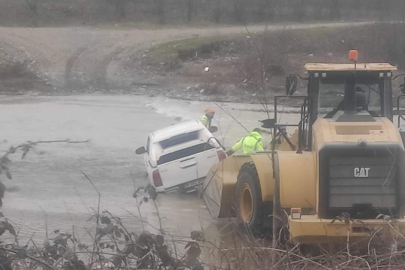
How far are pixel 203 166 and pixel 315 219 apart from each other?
538 cm

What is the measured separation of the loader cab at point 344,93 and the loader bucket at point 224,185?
126 centimetres

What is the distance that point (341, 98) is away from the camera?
9258mm

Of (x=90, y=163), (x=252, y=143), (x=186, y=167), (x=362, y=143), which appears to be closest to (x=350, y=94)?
(x=362, y=143)

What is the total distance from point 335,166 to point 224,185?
2.51 meters

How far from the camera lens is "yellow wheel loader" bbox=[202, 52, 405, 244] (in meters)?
8.24

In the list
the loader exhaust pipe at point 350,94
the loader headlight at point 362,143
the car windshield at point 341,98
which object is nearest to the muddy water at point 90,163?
the car windshield at point 341,98

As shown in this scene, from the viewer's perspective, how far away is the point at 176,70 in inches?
1610

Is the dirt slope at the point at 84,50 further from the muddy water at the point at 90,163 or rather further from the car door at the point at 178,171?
the car door at the point at 178,171

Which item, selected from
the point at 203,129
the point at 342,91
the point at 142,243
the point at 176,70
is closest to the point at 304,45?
the point at 176,70

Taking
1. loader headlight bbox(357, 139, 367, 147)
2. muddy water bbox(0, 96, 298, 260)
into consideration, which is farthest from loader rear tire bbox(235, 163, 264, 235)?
loader headlight bbox(357, 139, 367, 147)

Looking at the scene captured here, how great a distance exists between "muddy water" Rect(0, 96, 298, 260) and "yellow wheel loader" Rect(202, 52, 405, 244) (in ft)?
2.25

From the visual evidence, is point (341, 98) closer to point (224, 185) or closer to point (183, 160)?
point (224, 185)

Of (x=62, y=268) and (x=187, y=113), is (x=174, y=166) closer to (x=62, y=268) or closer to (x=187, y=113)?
(x=62, y=268)

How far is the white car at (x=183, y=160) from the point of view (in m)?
13.5
